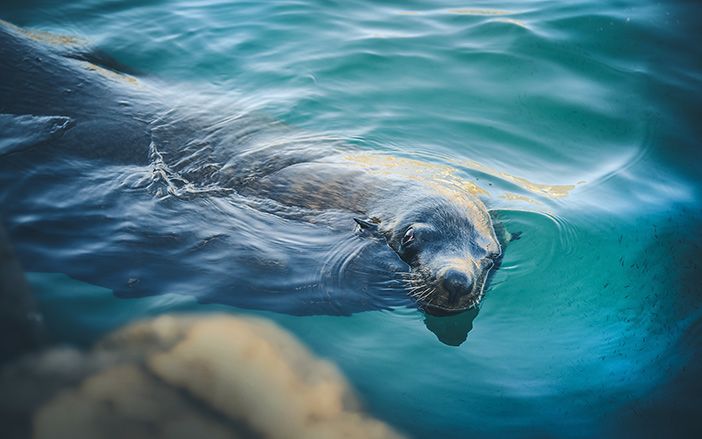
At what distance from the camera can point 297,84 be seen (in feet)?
23.2

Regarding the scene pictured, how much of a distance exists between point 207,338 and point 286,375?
21.3 inches

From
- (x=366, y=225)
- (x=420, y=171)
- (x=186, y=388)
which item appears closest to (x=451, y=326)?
(x=366, y=225)

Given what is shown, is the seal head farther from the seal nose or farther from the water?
the water

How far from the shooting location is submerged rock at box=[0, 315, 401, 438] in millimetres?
3002

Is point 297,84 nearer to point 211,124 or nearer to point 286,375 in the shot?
point 211,124

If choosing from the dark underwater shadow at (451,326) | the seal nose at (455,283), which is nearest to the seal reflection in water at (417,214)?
the seal nose at (455,283)

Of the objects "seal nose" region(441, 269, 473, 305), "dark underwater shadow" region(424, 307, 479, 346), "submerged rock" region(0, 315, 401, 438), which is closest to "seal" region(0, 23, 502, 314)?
"seal nose" region(441, 269, 473, 305)

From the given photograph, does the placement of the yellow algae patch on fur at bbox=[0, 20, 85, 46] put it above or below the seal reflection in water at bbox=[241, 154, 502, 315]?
above

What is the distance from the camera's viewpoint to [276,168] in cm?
487

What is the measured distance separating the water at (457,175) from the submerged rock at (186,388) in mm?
180

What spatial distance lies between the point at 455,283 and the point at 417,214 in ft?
2.23

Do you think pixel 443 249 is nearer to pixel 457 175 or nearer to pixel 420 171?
pixel 420 171

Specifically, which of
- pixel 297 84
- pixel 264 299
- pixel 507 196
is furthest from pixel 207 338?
pixel 297 84

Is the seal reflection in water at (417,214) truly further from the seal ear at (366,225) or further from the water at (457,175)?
the water at (457,175)
